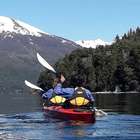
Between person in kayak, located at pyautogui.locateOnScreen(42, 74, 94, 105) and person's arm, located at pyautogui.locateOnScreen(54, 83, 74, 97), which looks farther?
person's arm, located at pyautogui.locateOnScreen(54, 83, 74, 97)

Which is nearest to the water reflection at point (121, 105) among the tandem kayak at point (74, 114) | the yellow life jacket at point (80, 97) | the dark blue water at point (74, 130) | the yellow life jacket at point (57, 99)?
the yellow life jacket at point (57, 99)

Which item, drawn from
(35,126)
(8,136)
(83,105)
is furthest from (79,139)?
(83,105)

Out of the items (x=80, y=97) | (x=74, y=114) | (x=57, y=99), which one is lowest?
(x=74, y=114)

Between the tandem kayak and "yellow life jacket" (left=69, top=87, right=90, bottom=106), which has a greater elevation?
"yellow life jacket" (left=69, top=87, right=90, bottom=106)

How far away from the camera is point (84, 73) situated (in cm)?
19912

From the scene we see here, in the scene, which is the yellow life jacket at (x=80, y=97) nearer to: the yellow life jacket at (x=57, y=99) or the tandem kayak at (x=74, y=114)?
the tandem kayak at (x=74, y=114)

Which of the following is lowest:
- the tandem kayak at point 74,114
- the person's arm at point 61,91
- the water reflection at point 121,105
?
the tandem kayak at point 74,114

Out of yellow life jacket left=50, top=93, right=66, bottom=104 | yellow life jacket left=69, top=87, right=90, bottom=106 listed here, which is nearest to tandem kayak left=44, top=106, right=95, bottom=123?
yellow life jacket left=69, top=87, right=90, bottom=106

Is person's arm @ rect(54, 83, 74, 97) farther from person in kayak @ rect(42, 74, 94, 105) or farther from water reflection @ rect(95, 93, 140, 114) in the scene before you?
water reflection @ rect(95, 93, 140, 114)

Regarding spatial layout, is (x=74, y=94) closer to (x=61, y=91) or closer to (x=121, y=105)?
(x=61, y=91)

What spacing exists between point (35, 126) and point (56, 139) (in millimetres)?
9386

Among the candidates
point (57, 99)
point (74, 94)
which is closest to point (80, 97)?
point (74, 94)

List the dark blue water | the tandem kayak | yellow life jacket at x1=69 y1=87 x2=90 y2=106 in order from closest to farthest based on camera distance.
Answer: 1. the dark blue water
2. the tandem kayak
3. yellow life jacket at x1=69 y1=87 x2=90 y2=106

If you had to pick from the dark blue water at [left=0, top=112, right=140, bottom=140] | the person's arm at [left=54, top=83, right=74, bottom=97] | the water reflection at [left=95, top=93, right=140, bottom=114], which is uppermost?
the person's arm at [left=54, top=83, right=74, bottom=97]
